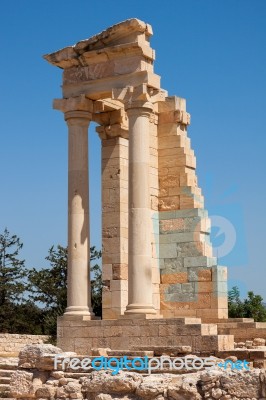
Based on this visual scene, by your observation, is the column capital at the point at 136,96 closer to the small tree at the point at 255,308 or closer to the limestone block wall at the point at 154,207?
the limestone block wall at the point at 154,207

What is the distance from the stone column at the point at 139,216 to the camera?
27.4 metres

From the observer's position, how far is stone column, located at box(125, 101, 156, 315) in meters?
27.4

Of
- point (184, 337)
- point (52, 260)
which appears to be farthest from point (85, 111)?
point (52, 260)

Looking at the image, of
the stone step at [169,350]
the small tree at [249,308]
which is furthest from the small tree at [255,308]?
the stone step at [169,350]

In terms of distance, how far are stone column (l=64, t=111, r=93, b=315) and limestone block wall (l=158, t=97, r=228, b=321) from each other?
3374 mm

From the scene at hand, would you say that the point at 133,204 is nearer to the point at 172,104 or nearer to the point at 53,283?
the point at 172,104

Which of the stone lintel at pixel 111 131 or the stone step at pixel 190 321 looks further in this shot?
A: the stone lintel at pixel 111 131

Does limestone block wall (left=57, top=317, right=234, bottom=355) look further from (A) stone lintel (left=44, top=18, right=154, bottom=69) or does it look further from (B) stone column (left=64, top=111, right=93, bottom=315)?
(A) stone lintel (left=44, top=18, right=154, bottom=69)

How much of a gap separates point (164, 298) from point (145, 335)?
4.15m

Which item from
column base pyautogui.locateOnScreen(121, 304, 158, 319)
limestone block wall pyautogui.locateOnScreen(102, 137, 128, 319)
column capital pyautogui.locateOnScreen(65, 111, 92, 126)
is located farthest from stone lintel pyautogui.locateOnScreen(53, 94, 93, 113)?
column base pyautogui.locateOnScreen(121, 304, 158, 319)

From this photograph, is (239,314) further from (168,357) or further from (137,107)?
(168,357)

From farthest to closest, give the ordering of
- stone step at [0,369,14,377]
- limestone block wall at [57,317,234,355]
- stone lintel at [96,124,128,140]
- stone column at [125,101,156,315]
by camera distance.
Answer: stone lintel at [96,124,128,140] → stone column at [125,101,156,315] → limestone block wall at [57,317,234,355] → stone step at [0,369,14,377]

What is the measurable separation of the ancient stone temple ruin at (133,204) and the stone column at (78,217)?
37mm

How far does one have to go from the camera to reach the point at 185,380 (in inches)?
690
